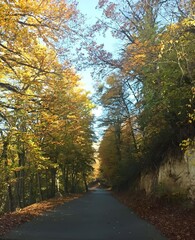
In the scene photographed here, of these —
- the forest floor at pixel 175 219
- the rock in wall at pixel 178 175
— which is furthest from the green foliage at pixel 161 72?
the forest floor at pixel 175 219

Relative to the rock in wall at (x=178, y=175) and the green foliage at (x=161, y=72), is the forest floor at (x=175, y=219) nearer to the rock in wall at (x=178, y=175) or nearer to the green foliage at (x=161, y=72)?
the rock in wall at (x=178, y=175)

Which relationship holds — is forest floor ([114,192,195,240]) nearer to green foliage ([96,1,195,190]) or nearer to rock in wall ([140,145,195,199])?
rock in wall ([140,145,195,199])

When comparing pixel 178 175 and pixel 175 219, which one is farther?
pixel 178 175

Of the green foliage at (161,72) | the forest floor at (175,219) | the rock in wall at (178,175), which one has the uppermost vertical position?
the green foliage at (161,72)

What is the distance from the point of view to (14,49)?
9.83 metres

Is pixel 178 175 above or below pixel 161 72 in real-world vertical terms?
below

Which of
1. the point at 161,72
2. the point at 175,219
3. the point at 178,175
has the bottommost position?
the point at 175,219

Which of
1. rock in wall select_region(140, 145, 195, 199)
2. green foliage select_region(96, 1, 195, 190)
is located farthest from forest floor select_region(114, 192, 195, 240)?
green foliage select_region(96, 1, 195, 190)

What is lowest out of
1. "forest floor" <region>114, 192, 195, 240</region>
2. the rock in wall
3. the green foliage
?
"forest floor" <region>114, 192, 195, 240</region>

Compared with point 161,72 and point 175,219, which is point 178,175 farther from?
point 161,72

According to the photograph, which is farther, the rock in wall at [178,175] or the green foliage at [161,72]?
the rock in wall at [178,175]

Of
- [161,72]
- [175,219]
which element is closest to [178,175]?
[175,219]

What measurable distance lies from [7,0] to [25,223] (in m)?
7.72

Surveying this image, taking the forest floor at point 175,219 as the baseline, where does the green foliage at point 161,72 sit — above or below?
above
